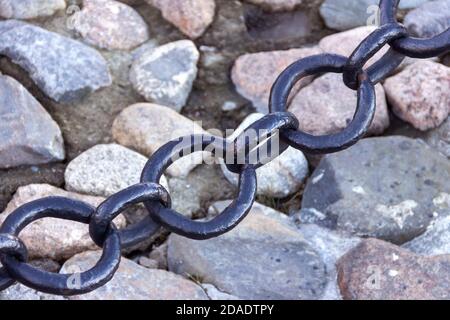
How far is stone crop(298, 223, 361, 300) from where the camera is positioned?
161cm

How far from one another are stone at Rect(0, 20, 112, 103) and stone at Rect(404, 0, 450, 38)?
714 millimetres

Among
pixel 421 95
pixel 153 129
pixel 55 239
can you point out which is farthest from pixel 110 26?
pixel 421 95

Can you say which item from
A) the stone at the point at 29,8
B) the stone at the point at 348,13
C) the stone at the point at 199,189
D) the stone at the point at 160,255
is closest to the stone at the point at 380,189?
the stone at the point at 199,189

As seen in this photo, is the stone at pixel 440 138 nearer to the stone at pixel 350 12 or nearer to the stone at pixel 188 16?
the stone at pixel 350 12

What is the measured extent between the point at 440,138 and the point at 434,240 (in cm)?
28

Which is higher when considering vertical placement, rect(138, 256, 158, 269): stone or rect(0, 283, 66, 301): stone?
rect(138, 256, 158, 269): stone

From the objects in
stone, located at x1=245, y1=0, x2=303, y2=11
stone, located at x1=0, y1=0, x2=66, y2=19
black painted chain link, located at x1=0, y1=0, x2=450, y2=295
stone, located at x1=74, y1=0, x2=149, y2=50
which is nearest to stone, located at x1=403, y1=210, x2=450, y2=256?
black painted chain link, located at x1=0, y1=0, x2=450, y2=295

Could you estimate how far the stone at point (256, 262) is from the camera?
157 centimetres

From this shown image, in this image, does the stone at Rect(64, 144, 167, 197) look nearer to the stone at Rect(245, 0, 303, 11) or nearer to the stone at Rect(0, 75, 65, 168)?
the stone at Rect(0, 75, 65, 168)

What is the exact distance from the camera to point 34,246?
157 cm

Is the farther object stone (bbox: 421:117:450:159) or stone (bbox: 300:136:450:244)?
stone (bbox: 421:117:450:159)

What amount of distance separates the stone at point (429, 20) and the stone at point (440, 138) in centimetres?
26

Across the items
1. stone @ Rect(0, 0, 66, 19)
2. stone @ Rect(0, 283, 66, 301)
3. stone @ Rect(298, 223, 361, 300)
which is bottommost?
stone @ Rect(0, 283, 66, 301)
